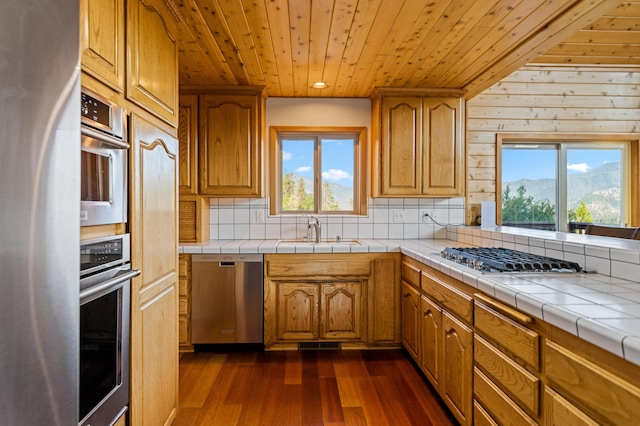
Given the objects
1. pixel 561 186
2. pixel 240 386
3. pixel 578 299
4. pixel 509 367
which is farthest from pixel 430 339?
pixel 561 186

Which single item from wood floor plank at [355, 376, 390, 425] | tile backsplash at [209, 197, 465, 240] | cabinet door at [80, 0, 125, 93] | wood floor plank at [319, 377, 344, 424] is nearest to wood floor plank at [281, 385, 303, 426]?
wood floor plank at [319, 377, 344, 424]

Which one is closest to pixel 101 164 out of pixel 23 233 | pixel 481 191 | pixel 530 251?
pixel 23 233

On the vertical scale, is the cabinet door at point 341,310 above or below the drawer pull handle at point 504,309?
below

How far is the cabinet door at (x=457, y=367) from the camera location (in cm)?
168

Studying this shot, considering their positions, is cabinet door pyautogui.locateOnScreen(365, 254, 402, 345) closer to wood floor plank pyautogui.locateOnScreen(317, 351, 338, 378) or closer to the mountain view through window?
wood floor plank pyautogui.locateOnScreen(317, 351, 338, 378)

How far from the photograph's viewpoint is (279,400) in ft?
7.00

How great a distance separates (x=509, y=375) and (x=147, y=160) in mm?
1698

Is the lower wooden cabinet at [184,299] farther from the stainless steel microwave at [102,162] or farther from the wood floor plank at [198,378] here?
the stainless steel microwave at [102,162]

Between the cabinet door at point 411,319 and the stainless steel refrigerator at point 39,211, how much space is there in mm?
2159

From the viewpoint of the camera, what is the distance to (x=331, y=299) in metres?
2.86

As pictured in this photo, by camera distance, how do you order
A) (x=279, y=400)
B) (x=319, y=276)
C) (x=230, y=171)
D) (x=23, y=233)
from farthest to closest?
(x=230, y=171)
(x=319, y=276)
(x=279, y=400)
(x=23, y=233)

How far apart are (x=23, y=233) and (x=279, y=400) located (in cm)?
195

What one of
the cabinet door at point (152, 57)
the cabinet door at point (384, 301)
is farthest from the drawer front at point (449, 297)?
the cabinet door at point (152, 57)

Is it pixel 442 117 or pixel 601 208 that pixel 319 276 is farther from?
pixel 601 208
